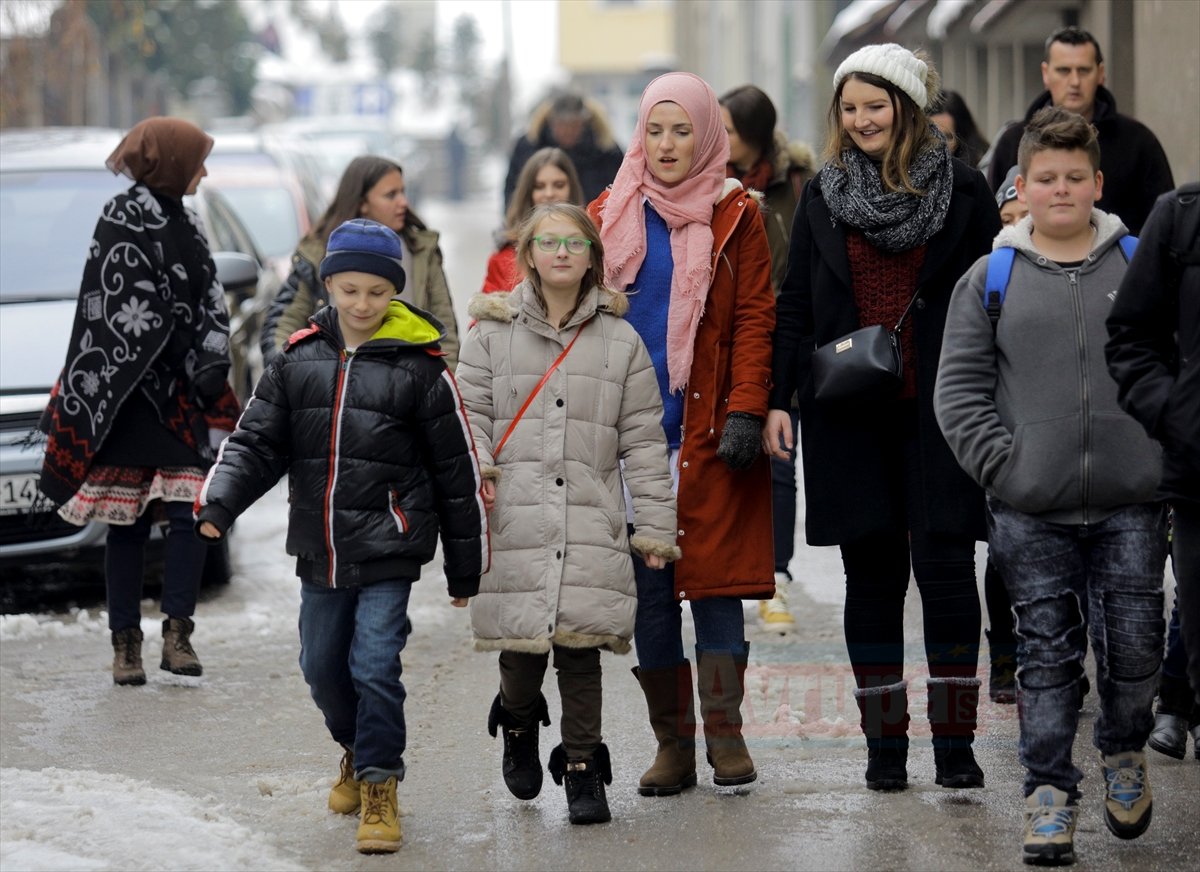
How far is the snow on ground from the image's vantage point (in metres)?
4.88

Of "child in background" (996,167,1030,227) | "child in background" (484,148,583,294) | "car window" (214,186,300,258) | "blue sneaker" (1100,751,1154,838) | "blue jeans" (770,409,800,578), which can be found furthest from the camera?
"car window" (214,186,300,258)

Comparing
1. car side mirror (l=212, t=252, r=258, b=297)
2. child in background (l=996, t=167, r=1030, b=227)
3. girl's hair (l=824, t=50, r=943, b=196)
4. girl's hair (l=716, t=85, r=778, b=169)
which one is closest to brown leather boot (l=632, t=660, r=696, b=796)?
girl's hair (l=824, t=50, r=943, b=196)

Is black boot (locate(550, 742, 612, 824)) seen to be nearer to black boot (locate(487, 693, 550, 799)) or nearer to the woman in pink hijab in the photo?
black boot (locate(487, 693, 550, 799))

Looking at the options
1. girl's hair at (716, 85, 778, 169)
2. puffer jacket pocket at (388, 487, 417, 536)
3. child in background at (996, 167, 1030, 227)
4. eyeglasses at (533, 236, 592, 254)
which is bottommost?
puffer jacket pocket at (388, 487, 417, 536)

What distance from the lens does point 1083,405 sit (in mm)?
4723

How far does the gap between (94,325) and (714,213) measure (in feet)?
8.24

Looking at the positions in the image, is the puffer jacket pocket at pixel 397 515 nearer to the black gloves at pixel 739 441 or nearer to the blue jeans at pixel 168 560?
the black gloves at pixel 739 441

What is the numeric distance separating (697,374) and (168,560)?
2509 millimetres

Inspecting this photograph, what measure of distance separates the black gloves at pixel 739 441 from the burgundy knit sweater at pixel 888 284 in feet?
1.34

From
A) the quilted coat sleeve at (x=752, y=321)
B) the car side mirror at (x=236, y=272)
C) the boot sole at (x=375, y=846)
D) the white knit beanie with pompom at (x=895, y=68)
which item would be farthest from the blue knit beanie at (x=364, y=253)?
the car side mirror at (x=236, y=272)

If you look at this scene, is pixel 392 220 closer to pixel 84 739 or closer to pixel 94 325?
pixel 94 325

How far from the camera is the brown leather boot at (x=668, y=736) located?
17.8ft

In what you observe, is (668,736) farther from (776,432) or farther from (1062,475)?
(1062,475)

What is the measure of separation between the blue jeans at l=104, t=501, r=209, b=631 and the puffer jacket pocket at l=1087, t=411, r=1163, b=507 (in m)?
3.45
